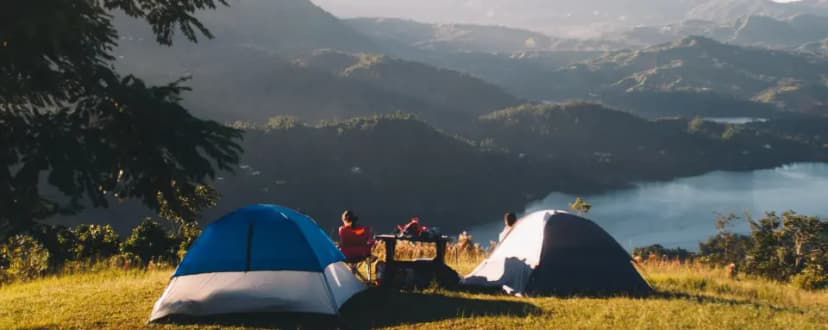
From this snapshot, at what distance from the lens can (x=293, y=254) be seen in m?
9.91

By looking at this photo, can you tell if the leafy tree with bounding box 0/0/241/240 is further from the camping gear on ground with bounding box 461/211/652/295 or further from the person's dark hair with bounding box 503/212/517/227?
the person's dark hair with bounding box 503/212/517/227

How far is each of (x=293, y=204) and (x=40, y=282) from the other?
11023cm

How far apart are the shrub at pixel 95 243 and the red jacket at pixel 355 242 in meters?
10.5

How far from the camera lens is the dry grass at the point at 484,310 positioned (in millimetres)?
9180

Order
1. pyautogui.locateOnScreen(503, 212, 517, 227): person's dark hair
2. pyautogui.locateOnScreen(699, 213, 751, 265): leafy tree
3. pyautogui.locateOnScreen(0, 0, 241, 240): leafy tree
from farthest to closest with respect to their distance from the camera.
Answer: pyautogui.locateOnScreen(699, 213, 751, 265): leafy tree, pyautogui.locateOnScreen(503, 212, 517, 227): person's dark hair, pyautogui.locateOnScreen(0, 0, 241, 240): leafy tree

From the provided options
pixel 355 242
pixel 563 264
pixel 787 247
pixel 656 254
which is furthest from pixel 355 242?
pixel 656 254

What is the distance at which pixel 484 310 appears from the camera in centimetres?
992

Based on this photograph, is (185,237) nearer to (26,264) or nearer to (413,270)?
(26,264)

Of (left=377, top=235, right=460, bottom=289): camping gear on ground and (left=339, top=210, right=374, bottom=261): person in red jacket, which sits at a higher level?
(left=339, top=210, right=374, bottom=261): person in red jacket

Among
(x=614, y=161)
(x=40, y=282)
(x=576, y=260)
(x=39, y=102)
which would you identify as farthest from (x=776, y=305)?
(x=614, y=161)

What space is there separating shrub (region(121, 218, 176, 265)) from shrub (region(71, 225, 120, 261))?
947 mm

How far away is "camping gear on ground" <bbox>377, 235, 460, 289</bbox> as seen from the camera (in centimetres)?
1178

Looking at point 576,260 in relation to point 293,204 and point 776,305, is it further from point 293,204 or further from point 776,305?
point 293,204

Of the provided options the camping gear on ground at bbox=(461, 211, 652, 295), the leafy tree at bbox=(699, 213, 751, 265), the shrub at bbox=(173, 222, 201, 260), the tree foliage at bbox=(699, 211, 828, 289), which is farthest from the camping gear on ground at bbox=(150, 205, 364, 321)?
the leafy tree at bbox=(699, 213, 751, 265)
